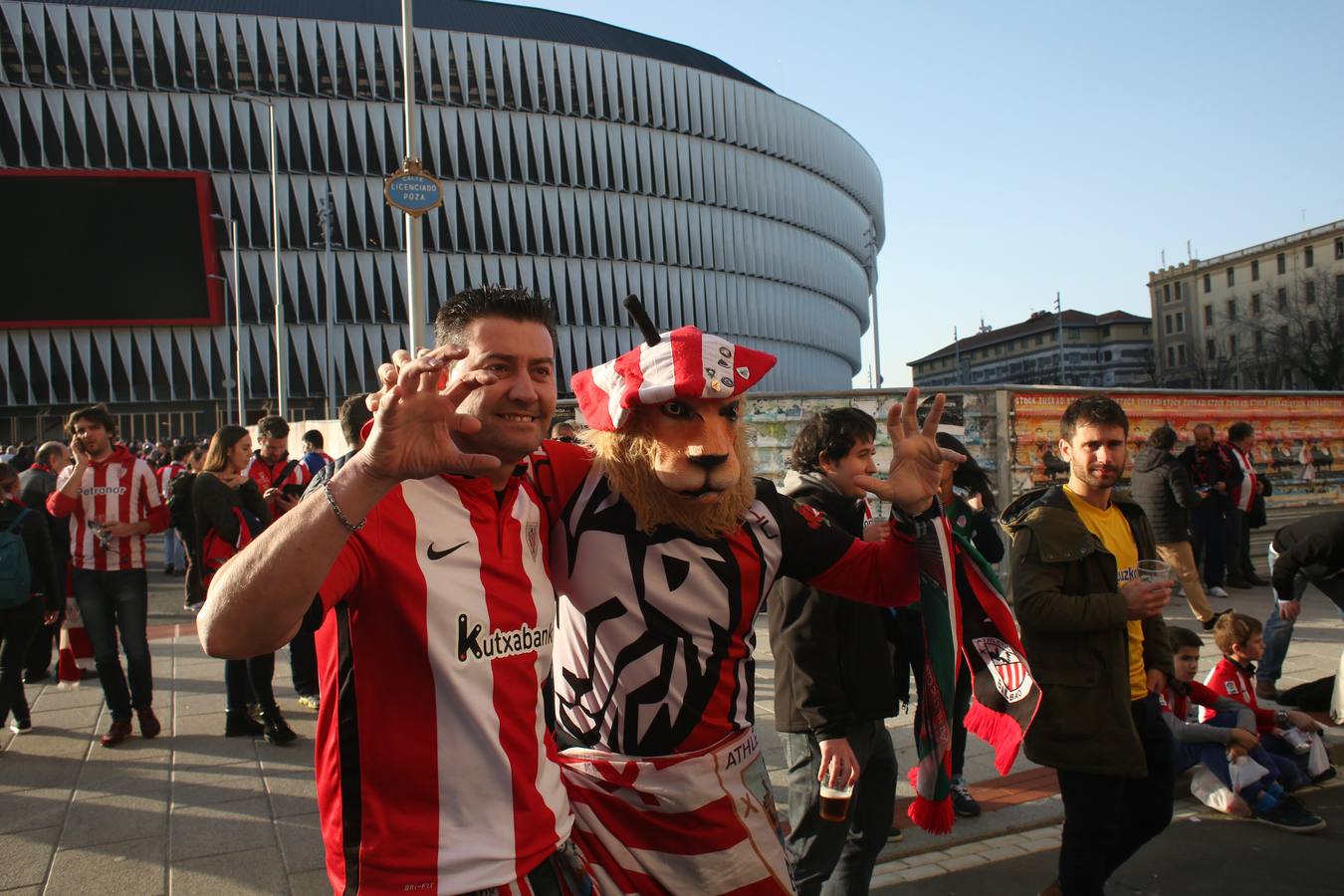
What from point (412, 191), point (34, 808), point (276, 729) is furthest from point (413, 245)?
point (34, 808)

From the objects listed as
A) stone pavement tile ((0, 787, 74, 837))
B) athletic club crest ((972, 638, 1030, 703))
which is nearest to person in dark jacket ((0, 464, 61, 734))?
stone pavement tile ((0, 787, 74, 837))

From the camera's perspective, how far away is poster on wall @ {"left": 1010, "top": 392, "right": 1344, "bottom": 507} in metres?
10.8

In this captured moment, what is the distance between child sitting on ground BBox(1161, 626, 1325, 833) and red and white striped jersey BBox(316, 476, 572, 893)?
412 centimetres

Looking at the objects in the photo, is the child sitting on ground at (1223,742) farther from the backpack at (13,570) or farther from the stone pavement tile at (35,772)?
the backpack at (13,570)

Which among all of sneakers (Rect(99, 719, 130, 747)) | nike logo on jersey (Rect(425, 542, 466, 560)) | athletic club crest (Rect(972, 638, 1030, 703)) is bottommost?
sneakers (Rect(99, 719, 130, 747))

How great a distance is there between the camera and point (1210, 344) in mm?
79500

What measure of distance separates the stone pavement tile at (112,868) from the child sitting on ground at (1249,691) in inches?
211

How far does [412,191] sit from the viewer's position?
11016 mm

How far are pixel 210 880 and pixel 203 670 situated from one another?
15.7 feet

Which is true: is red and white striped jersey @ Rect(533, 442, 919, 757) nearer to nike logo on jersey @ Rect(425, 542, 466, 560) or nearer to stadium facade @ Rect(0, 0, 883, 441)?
nike logo on jersey @ Rect(425, 542, 466, 560)

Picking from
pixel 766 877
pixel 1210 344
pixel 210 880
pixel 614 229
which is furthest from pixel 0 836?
pixel 1210 344

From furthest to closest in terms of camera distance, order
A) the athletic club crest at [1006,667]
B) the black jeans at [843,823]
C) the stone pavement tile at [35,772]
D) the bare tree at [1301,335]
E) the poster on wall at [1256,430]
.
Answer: the bare tree at [1301,335]
the poster on wall at [1256,430]
the stone pavement tile at [35,772]
the black jeans at [843,823]
the athletic club crest at [1006,667]

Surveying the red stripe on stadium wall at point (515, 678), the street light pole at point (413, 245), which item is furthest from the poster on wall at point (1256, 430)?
the red stripe on stadium wall at point (515, 678)

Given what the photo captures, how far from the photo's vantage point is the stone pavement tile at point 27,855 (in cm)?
452
